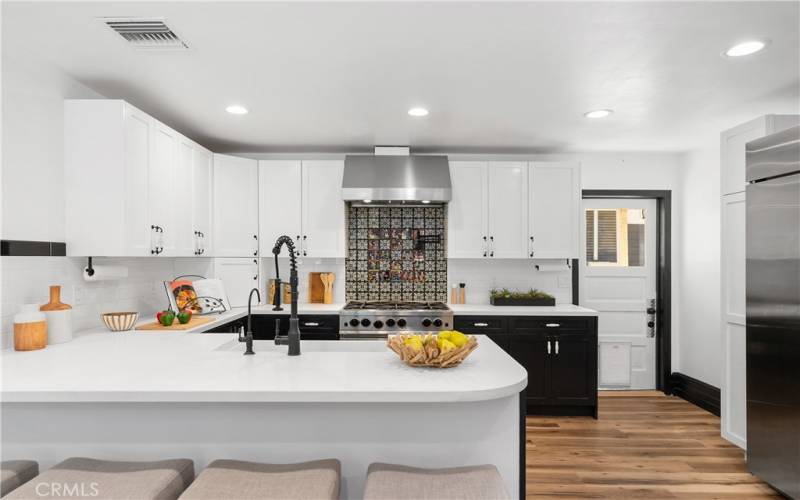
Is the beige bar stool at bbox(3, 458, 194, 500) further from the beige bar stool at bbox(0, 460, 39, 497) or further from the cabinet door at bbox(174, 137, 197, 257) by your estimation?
the cabinet door at bbox(174, 137, 197, 257)

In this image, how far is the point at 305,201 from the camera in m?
4.55

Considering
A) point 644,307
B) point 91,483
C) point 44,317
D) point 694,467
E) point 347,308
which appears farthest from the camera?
point 644,307

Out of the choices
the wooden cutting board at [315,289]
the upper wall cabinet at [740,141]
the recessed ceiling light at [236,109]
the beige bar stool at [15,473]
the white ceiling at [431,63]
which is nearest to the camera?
the beige bar stool at [15,473]

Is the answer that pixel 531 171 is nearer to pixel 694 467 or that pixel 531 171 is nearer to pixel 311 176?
pixel 311 176

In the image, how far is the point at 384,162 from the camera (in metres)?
4.45

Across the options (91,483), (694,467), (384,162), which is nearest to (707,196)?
(694,467)

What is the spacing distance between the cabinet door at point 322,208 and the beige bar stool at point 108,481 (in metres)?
3.01

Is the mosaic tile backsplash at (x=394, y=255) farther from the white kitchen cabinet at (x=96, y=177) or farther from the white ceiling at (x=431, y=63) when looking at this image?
the white kitchen cabinet at (x=96, y=177)

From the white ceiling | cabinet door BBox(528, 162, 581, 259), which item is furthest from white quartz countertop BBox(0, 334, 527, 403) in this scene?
cabinet door BBox(528, 162, 581, 259)

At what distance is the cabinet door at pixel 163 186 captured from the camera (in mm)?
3201

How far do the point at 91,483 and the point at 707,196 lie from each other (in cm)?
511

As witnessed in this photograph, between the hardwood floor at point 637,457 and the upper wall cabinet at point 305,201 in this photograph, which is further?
the upper wall cabinet at point 305,201

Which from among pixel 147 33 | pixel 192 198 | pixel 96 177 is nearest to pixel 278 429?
pixel 147 33

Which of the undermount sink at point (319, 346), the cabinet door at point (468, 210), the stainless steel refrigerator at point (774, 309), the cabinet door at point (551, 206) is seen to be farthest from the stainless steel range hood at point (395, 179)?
the stainless steel refrigerator at point (774, 309)
